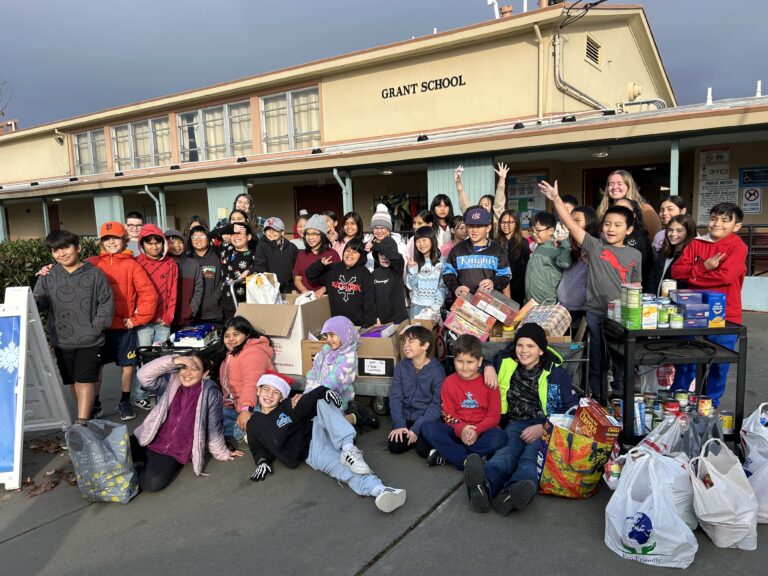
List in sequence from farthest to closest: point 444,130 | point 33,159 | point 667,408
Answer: point 33,159 < point 444,130 < point 667,408

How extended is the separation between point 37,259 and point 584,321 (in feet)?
26.8

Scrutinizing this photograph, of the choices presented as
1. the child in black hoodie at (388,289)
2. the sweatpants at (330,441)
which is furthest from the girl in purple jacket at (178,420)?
the child in black hoodie at (388,289)

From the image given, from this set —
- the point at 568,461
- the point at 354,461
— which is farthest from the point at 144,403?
the point at 568,461

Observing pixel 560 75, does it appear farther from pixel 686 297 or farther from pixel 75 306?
pixel 75 306

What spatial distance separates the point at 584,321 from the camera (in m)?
4.54

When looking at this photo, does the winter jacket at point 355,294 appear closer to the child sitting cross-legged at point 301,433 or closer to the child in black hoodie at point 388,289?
the child in black hoodie at point 388,289

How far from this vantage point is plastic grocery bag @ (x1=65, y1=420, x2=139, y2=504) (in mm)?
3398

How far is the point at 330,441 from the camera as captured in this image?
386 cm

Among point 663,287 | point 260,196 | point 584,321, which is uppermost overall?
point 260,196

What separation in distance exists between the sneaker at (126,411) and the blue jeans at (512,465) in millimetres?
3523

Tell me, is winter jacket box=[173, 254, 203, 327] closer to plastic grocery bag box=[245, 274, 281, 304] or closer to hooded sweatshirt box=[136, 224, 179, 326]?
hooded sweatshirt box=[136, 224, 179, 326]

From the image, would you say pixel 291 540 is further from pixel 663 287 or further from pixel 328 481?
pixel 663 287

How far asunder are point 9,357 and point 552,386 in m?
4.09

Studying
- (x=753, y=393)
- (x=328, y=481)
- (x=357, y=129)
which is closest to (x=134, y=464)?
(x=328, y=481)
